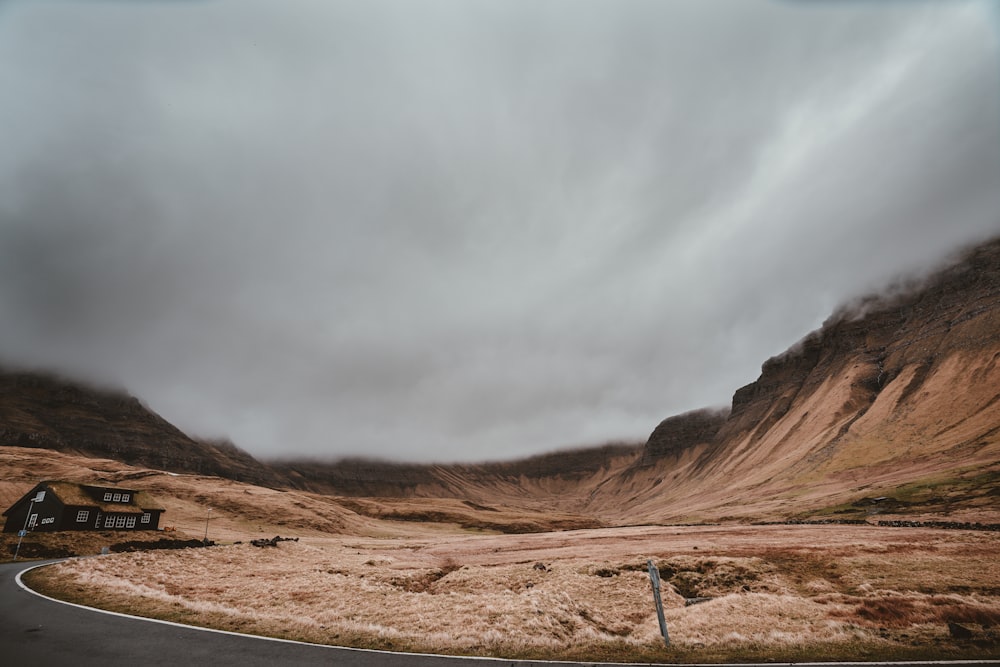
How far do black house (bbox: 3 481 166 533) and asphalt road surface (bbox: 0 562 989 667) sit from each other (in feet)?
215

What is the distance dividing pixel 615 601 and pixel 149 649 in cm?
2399

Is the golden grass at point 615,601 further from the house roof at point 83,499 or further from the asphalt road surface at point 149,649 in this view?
the house roof at point 83,499

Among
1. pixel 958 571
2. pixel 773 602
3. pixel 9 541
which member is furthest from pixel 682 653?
pixel 9 541

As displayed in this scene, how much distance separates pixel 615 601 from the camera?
27.9m

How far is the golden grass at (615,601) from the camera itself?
1672cm

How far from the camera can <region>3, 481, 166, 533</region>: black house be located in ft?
217

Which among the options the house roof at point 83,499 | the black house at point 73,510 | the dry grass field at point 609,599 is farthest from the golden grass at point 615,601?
the house roof at point 83,499

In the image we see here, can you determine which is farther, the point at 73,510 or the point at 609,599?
the point at 73,510

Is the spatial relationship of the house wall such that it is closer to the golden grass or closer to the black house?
the black house

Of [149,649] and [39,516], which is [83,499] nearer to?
[39,516]

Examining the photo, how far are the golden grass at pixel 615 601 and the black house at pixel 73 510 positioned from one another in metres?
36.5

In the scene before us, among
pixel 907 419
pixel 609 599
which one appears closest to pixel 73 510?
pixel 609 599

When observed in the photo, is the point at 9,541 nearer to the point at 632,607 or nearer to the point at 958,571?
the point at 632,607

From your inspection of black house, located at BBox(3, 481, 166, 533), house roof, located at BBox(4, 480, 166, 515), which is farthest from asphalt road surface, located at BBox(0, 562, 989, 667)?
house roof, located at BBox(4, 480, 166, 515)
